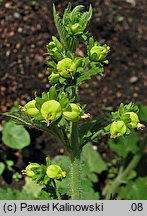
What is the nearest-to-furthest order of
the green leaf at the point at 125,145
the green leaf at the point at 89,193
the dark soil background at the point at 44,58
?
the green leaf at the point at 89,193 < the green leaf at the point at 125,145 < the dark soil background at the point at 44,58

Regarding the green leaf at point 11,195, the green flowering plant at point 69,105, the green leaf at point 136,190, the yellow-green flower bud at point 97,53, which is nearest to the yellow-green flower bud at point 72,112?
the green flowering plant at point 69,105

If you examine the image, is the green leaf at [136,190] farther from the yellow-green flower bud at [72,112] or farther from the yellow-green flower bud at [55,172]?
the yellow-green flower bud at [72,112]

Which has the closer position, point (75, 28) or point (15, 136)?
point (75, 28)

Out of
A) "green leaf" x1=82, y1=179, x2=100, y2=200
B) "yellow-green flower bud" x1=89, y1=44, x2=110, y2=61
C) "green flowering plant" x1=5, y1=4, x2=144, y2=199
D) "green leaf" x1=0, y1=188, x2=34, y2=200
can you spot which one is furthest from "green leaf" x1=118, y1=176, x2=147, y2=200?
"yellow-green flower bud" x1=89, y1=44, x2=110, y2=61

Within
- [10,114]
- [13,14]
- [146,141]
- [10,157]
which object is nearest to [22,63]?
[13,14]

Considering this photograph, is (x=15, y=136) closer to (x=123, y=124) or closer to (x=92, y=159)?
(x=92, y=159)

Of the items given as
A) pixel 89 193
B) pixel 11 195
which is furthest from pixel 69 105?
pixel 89 193
